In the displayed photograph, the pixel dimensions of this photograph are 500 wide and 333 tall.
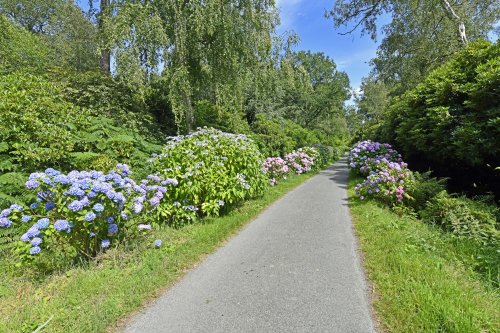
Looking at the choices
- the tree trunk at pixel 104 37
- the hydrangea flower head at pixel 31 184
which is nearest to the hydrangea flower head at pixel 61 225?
the hydrangea flower head at pixel 31 184

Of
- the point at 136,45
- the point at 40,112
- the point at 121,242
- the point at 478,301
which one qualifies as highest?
the point at 136,45

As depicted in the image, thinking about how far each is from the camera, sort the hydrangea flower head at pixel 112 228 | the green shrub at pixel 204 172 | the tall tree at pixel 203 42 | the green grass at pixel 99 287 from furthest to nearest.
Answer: the tall tree at pixel 203 42
the green shrub at pixel 204 172
the hydrangea flower head at pixel 112 228
the green grass at pixel 99 287

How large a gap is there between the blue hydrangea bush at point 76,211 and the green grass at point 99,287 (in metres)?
0.33

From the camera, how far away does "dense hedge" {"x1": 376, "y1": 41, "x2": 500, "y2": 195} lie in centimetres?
571

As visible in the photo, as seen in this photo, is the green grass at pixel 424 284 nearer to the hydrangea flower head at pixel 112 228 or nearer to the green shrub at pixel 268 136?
the hydrangea flower head at pixel 112 228

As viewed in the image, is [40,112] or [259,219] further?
[259,219]

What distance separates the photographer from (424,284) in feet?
9.68

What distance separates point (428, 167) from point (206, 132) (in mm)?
7050

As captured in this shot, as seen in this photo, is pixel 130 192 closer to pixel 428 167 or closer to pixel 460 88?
pixel 460 88

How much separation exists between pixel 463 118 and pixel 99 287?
25.2 feet

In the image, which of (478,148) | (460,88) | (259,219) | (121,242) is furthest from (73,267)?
(460,88)

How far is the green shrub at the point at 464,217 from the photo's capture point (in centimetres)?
456

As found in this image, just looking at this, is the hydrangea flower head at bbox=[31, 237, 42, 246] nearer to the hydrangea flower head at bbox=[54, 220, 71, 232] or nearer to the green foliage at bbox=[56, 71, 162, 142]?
the hydrangea flower head at bbox=[54, 220, 71, 232]

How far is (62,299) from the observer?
2781 mm
